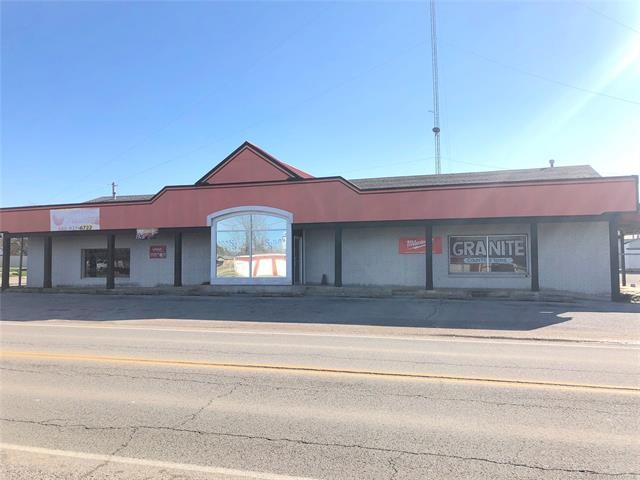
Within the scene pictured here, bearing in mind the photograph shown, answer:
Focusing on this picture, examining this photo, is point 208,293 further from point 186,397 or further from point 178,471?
point 178,471

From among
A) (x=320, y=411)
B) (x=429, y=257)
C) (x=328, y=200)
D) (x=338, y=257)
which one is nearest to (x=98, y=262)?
(x=328, y=200)

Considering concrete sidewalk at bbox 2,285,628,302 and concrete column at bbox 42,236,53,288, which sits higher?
concrete column at bbox 42,236,53,288

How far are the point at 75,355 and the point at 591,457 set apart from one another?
7.86 metres

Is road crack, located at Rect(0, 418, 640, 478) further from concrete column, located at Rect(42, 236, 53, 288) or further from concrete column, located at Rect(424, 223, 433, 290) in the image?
concrete column, located at Rect(42, 236, 53, 288)

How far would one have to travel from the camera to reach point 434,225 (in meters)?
21.0

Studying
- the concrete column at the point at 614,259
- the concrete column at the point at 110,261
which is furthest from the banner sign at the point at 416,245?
the concrete column at the point at 110,261

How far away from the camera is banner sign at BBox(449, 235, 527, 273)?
68.0 feet

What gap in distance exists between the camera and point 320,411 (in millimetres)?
5340

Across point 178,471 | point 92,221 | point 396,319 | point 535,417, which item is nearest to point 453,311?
point 396,319

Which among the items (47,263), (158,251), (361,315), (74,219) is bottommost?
(361,315)

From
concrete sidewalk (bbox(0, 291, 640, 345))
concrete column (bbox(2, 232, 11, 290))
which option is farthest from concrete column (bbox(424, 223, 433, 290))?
concrete column (bbox(2, 232, 11, 290))

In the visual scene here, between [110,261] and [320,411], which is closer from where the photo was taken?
[320,411]

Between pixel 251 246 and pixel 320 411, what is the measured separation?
1689 cm

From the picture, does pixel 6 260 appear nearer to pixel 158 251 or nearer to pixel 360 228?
pixel 158 251
